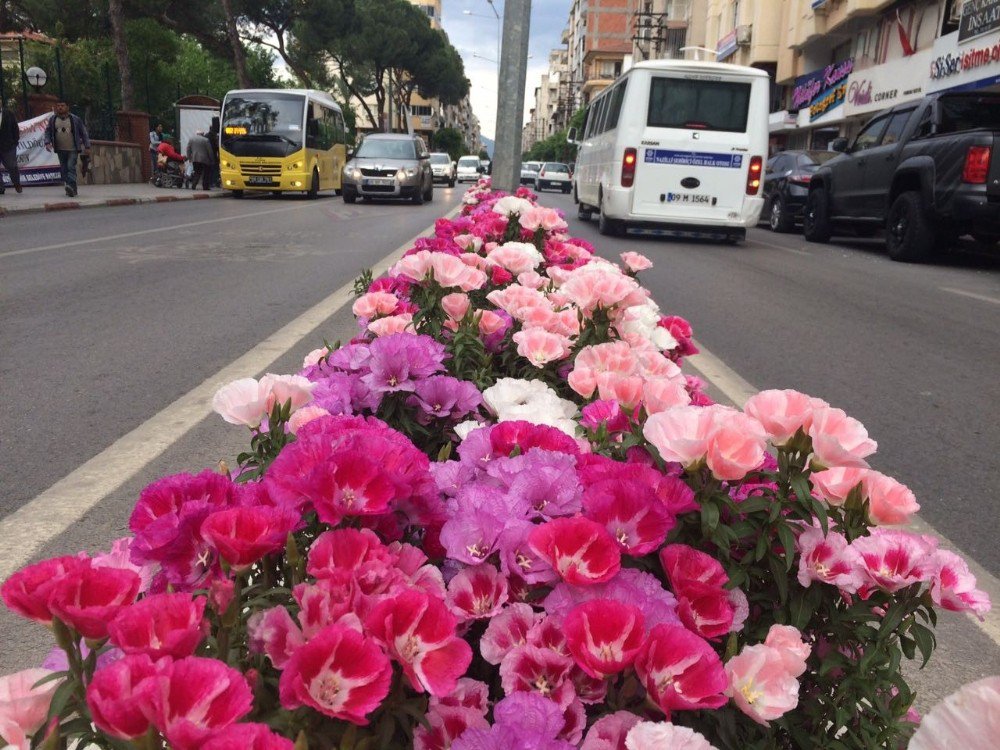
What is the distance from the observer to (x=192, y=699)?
75 centimetres

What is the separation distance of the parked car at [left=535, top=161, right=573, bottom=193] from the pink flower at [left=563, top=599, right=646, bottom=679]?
45.6 meters

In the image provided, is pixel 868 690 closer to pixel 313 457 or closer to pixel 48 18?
pixel 313 457

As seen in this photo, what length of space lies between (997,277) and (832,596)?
37.5 ft

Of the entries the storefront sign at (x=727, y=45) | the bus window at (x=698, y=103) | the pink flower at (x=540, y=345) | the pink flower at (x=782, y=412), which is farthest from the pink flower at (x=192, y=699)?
the storefront sign at (x=727, y=45)

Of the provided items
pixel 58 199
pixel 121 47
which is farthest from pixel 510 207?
pixel 121 47

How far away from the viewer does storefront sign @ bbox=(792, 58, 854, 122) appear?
31.3 metres

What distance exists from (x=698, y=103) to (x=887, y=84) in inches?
678

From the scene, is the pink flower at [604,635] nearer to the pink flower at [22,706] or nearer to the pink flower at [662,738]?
the pink flower at [662,738]

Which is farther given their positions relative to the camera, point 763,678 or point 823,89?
point 823,89

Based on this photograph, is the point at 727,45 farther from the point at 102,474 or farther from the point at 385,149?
the point at 102,474

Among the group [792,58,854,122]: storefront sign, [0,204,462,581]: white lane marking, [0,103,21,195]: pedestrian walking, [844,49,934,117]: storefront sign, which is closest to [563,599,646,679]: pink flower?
[0,204,462,581]: white lane marking

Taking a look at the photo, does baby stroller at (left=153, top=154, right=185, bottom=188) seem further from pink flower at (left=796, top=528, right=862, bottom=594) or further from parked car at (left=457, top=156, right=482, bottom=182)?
parked car at (left=457, top=156, right=482, bottom=182)

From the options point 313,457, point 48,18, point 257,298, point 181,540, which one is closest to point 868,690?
point 313,457

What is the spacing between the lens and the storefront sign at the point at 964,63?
21.4 metres
